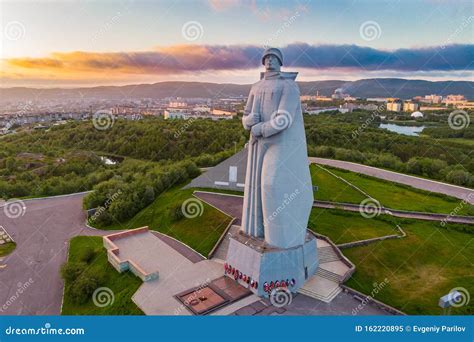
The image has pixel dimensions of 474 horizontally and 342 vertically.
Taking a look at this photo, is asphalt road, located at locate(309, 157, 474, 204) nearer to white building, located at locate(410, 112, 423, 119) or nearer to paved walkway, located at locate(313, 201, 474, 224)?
paved walkway, located at locate(313, 201, 474, 224)

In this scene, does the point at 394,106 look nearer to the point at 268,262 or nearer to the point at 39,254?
the point at 268,262

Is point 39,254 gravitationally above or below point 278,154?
below

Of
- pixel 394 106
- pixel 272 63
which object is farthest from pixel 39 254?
pixel 394 106

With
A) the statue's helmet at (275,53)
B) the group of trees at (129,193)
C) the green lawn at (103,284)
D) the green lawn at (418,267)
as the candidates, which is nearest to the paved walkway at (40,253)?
the green lawn at (103,284)

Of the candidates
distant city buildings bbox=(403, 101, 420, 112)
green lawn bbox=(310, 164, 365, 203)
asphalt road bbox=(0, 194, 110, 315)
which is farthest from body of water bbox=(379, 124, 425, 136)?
asphalt road bbox=(0, 194, 110, 315)

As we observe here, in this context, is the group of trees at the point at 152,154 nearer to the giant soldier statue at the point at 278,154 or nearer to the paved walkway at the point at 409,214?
the paved walkway at the point at 409,214

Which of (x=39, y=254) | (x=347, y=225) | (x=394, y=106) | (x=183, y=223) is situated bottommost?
(x=39, y=254)
